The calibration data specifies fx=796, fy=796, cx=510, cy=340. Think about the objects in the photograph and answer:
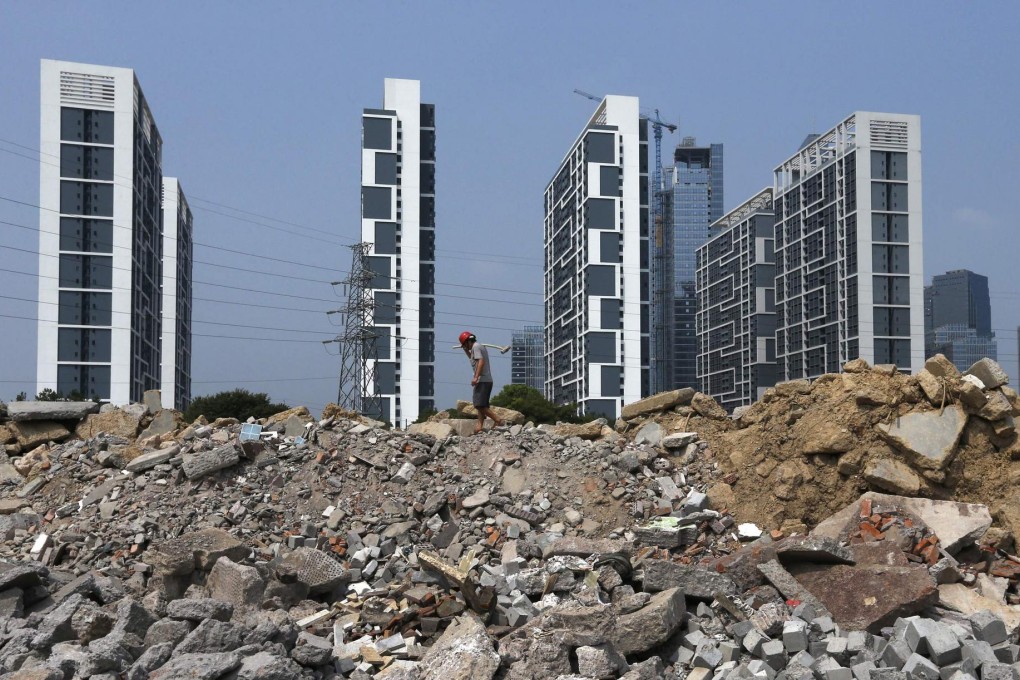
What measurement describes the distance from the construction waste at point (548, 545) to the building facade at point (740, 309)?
74708 mm

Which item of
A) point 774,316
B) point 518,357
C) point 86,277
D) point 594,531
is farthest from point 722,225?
point 594,531

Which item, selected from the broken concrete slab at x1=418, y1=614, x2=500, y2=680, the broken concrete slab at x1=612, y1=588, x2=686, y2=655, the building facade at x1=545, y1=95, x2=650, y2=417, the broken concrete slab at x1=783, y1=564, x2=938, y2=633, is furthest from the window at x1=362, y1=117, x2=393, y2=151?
the broken concrete slab at x1=612, y1=588, x2=686, y2=655

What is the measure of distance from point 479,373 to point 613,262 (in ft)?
187

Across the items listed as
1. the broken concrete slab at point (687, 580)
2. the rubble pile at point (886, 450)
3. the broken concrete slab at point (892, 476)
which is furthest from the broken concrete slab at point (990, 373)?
the broken concrete slab at point (687, 580)

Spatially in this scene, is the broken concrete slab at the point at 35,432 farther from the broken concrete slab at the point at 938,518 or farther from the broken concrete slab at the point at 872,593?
the broken concrete slab at the point at 872,593

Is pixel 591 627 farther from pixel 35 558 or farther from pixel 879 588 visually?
pixel 35 558

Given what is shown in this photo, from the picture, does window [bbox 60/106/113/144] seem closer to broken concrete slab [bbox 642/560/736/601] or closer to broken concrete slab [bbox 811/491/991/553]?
broken concrete slab [bbox 811/491/991/553]

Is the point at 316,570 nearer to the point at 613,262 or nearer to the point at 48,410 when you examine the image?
the point at 48,410

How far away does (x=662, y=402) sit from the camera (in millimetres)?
12438

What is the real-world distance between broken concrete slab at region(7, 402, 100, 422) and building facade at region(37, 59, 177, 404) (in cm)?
4286

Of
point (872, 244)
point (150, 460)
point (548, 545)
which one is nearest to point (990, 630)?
point (548, 545)

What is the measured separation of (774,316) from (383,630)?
8349 cm

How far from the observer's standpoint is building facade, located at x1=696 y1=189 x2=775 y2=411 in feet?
279

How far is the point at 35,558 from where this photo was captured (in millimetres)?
9148
